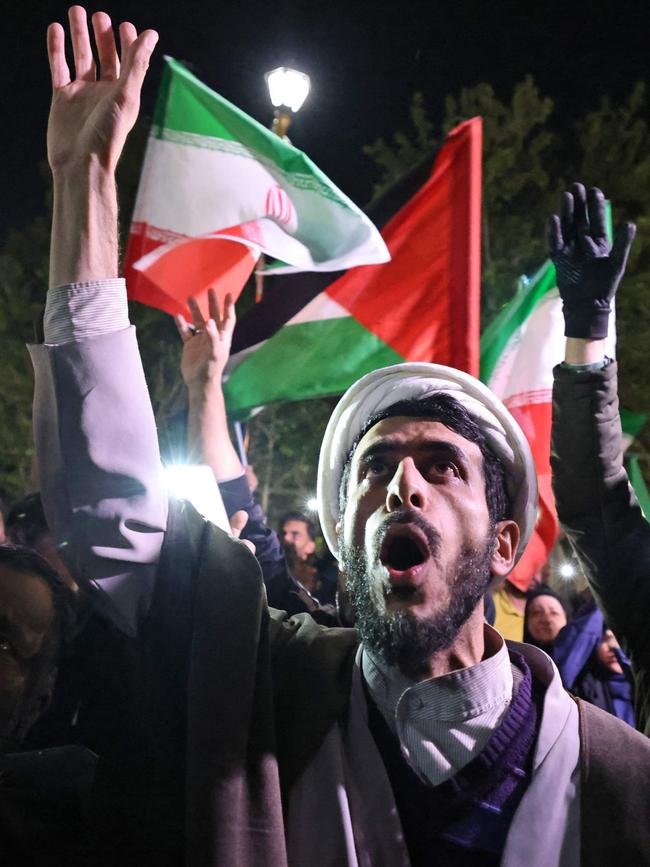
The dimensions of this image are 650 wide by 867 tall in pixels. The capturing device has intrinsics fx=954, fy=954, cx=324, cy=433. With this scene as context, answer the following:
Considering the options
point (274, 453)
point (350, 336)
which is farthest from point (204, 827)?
point (274, 453)

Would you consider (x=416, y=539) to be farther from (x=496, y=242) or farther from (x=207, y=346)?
(x=496, y=242)

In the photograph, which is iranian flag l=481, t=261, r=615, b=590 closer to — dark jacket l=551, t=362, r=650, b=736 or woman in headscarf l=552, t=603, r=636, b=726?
woman in headscarf l=552, t=603, r=636, b=726

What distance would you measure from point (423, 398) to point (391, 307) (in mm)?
3512

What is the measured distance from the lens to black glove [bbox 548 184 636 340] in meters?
2.84

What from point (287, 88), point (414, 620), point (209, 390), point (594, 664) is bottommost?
point (594, 664)

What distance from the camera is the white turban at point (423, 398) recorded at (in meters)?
2.16

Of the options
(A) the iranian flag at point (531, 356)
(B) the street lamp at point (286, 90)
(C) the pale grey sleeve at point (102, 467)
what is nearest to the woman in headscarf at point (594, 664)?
(A) the iranian flag at point (531, 356)

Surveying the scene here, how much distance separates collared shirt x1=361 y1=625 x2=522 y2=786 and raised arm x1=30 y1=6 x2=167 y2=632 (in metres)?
0.50

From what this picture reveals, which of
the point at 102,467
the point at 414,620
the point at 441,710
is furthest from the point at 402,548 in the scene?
the point at 102,467

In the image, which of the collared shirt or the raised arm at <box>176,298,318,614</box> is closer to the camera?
the collared shirt

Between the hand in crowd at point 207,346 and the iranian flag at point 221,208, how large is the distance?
3.27 ft

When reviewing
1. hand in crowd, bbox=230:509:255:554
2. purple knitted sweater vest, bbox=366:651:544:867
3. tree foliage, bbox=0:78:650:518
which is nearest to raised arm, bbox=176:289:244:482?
hand in crowd, bbox=230:509:255:554

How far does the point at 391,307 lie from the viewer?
18.3 ft

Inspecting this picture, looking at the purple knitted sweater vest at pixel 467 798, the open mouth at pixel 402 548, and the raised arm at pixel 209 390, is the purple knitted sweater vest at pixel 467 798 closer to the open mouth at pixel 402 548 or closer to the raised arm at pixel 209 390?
the open mouth at pixel 402 548
